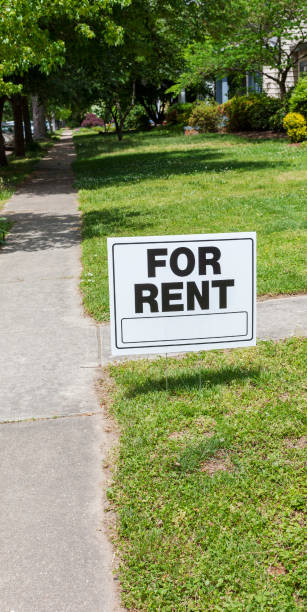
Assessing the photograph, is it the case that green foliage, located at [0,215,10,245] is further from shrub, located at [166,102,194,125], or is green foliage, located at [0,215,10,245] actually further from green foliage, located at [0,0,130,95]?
shrub, located at [166,102,194,125]

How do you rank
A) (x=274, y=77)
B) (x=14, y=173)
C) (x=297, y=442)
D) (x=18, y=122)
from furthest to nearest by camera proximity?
(x=274, y=77), (x=18, y=122), (x=14, y=173), (x=297, y=442)

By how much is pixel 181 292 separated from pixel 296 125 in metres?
19.3

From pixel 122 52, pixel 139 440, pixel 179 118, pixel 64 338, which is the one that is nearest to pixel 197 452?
pixel 139 440

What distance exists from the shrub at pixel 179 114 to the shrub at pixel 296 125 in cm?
1937

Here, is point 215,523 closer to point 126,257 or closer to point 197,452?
point 197,452

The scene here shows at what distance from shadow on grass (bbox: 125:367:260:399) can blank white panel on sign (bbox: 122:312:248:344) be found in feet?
0.95

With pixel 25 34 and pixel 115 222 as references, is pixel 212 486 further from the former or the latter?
pixel 25 34

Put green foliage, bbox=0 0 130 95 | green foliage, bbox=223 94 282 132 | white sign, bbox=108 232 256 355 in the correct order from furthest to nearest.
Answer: green foliage, bbox=223 94 282 132 < green foliage, bbox=0 0 130 95 < white sign, bbox=108 232 256 355

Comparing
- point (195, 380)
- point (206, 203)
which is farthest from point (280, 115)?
point (195, 380)

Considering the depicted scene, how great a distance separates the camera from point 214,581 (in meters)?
2.73

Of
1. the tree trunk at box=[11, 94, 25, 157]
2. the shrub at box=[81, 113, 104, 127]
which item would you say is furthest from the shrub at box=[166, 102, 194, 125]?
the shrub at box=[81, 113, 104, 127]

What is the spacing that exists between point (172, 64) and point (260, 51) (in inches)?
153

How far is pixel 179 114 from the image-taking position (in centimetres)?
4506

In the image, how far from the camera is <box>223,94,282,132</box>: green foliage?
99.7ft
